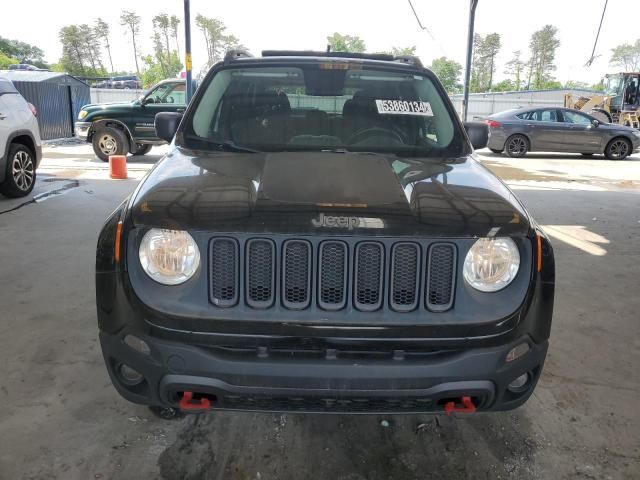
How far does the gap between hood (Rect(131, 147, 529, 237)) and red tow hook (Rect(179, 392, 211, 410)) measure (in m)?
0.63

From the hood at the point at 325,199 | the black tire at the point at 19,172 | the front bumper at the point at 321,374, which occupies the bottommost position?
the black tire at the point at 19,172

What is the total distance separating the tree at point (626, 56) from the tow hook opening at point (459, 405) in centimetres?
10050

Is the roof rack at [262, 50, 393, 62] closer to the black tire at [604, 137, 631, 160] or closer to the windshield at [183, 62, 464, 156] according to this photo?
the windshield at [183, 62, 464, 156]

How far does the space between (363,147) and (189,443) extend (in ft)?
5.75

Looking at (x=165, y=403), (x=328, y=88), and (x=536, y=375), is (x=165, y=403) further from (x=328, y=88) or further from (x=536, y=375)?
(x=328, y=88)

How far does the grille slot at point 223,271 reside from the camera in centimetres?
190

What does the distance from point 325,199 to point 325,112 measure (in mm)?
1373

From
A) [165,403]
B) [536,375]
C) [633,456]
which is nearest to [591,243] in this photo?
[633,456]

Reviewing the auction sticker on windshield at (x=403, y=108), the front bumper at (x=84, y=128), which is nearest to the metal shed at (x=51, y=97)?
the front bumper at (x=84, y=128)

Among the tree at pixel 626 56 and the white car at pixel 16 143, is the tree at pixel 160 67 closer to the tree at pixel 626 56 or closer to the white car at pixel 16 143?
the white car at pixel 16 143

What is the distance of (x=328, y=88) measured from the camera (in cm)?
334

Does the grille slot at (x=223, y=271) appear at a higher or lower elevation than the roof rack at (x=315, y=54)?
lower

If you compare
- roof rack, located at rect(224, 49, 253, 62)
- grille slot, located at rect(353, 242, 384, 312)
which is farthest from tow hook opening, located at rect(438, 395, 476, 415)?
roof rack, located at rect(224, 49, 253, 62)

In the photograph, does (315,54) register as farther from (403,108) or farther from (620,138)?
(620,138)
